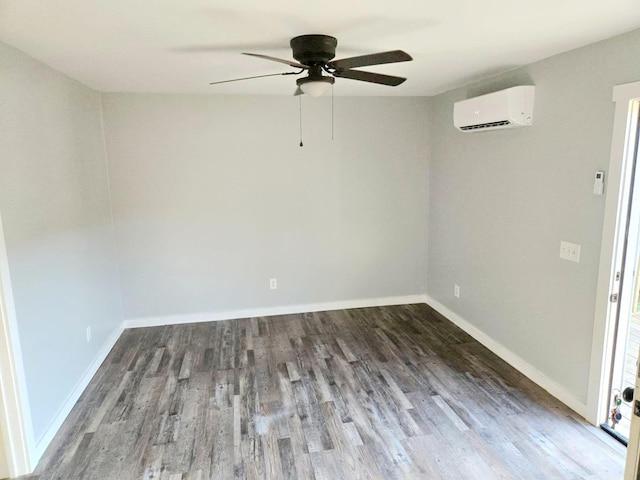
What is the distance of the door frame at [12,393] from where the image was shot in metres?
2.05

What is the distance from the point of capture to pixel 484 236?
11.7 ft

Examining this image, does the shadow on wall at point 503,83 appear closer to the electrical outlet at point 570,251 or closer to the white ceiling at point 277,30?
the white ceiling at point 277,30

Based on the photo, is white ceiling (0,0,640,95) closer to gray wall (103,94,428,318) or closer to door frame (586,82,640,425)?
door frame (586,82,640,425)

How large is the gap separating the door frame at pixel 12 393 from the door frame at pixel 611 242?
131 inches

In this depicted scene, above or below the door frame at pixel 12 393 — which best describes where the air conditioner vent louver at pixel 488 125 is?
above

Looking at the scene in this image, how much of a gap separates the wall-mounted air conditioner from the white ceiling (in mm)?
213

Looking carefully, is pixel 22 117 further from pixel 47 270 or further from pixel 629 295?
pixel 629 295

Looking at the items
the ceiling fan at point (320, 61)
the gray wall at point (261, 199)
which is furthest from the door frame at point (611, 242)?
the gray wall at point (261, 199)

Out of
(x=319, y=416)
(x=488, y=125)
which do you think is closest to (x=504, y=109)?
(x=488, y=125)

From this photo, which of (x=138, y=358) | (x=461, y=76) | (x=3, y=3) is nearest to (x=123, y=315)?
(x=138, y=358)

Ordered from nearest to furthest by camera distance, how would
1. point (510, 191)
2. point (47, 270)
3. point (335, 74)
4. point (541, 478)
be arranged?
point (541, 478)
point (335, 74)
point (47, 270)
point (510, 191)

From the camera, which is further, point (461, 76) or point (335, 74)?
point (461, 76)

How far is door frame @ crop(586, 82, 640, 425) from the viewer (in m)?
2.21

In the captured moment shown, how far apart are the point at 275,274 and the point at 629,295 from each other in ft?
10.1
